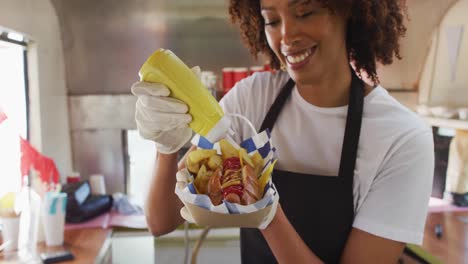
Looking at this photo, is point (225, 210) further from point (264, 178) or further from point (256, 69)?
point (256, 69)

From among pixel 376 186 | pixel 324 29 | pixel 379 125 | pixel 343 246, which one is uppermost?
pixel 324 29

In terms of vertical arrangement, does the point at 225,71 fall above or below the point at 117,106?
above

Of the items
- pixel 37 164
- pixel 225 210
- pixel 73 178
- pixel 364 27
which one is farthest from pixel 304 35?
pixel 73 178

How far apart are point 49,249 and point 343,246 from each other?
123 cm

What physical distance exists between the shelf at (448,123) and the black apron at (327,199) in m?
1.36

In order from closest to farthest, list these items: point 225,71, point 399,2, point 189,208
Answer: point 189,208 → point 399,2 → point 225,71

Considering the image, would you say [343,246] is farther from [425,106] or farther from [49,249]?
[425,106]

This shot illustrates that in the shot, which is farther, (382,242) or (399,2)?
(399,2)

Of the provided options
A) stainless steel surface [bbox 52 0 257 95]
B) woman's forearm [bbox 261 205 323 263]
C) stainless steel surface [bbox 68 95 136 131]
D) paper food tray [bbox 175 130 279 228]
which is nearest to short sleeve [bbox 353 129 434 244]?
woman's forearm [bbox 261 205 323 263]

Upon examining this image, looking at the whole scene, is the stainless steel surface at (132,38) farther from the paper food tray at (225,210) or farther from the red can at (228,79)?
the paper food tray at (225,210)

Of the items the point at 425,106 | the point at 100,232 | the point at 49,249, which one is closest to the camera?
the point at 49,249

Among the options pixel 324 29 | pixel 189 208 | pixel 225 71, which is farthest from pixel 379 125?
pixel 225 71

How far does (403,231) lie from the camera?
0.83 m

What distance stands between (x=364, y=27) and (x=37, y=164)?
1.36m
